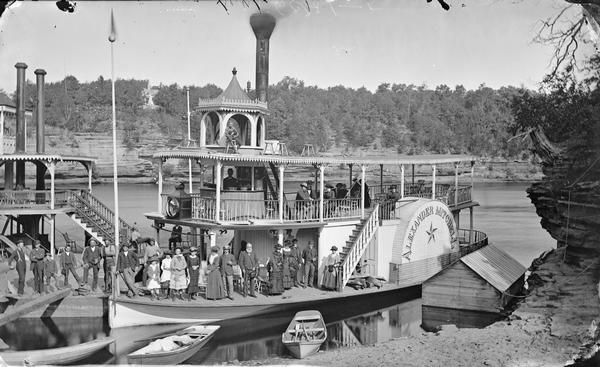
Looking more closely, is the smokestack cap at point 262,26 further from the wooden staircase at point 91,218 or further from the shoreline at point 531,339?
the shoreline at point 531,339

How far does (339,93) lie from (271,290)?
10518 cm

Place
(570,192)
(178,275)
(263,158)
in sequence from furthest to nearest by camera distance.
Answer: (263,158)
(178,275)
(570,192)

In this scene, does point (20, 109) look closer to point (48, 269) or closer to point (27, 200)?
point (27, 200)

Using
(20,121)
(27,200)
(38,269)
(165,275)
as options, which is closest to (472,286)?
(165,275)

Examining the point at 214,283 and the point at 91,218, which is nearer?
the point at 214,283

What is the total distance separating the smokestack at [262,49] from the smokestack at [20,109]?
8752 mm

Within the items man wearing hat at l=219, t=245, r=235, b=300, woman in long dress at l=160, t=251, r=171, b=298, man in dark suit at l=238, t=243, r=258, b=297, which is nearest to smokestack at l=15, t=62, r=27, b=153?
woman in long dress at l=160, t=251, r=171, b=298

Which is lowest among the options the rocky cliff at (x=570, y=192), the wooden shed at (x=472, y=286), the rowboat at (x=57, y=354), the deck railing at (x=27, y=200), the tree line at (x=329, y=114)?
the rowboat at (x=57, y=354)

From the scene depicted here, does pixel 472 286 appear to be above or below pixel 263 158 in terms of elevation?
below

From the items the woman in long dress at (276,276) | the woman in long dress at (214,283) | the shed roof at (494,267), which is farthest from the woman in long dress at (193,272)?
the shed roof at (494,267)

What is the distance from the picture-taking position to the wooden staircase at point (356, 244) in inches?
672

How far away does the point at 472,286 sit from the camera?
17547 millimetres

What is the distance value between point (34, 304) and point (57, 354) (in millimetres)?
2195

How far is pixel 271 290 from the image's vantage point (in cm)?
1623
